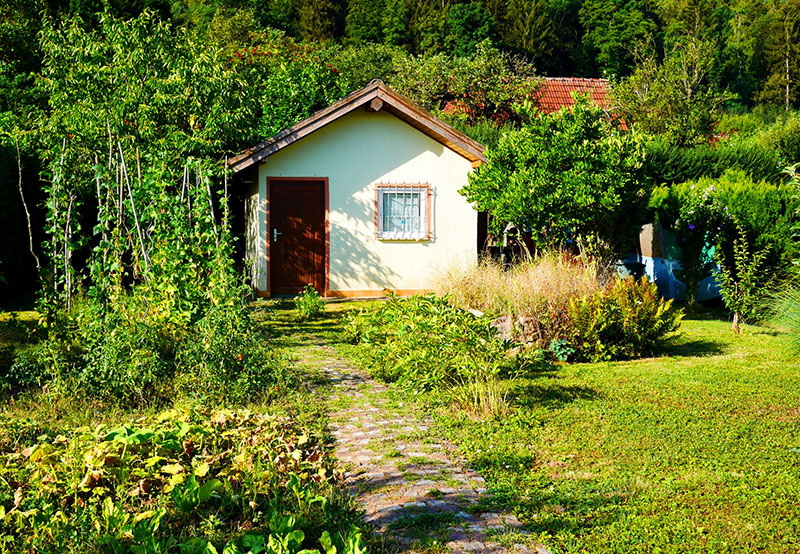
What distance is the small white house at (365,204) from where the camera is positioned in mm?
15586

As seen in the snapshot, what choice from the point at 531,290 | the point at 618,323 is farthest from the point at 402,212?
the point at 618,323

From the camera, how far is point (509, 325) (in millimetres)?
9719

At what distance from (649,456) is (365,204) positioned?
11081 mm

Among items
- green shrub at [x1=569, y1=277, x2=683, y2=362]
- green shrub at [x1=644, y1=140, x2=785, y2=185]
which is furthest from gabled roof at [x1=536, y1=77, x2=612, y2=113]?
green shrub at [x1=569, y1=277, x2=683, y2=362]

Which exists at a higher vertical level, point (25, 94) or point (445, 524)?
point (25, 94)

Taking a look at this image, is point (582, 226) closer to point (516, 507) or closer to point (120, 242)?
point (120, 242)

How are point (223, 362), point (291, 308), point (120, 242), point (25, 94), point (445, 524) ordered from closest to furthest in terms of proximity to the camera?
point (445, 524)
point (223, 362)
point (120, 242)
point (291, 308)
point (25, 94)

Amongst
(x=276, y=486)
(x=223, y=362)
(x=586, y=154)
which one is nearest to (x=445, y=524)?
(x=276, y=486)

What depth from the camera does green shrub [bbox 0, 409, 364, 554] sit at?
12.4 ft

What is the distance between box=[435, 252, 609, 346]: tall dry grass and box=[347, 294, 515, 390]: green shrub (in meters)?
0.90

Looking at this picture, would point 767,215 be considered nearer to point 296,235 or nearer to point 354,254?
point 354,254

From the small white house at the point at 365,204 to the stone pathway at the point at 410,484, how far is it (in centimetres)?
864

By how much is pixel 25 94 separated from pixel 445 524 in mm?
17752

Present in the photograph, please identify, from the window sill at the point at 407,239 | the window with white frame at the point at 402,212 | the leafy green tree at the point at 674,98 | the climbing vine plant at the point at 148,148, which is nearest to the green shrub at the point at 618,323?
the climbing vine plant at the point at 148,148
